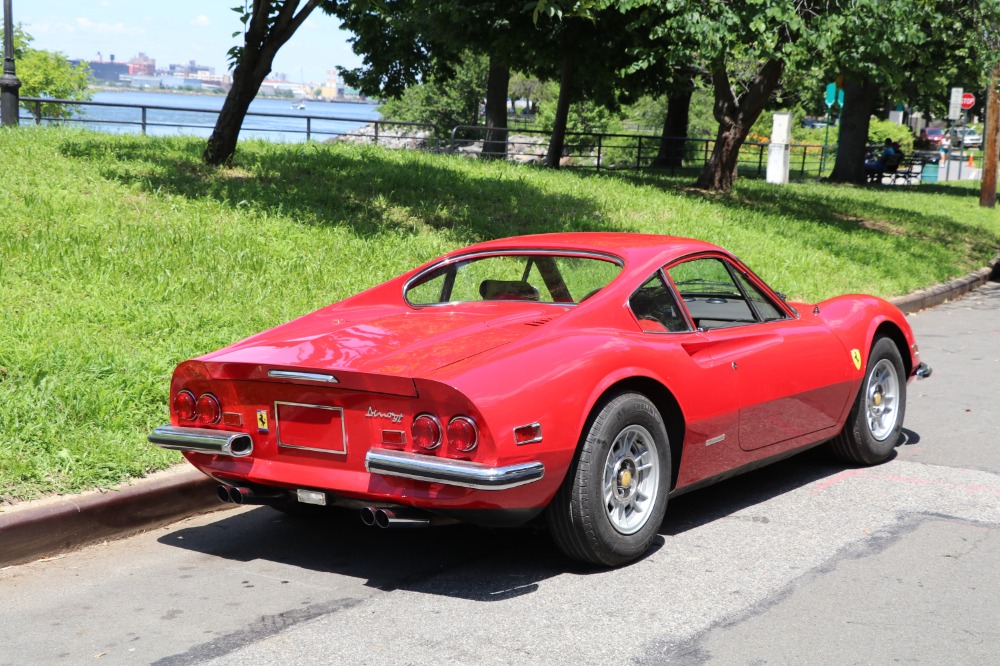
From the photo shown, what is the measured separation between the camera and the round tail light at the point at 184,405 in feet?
16.1

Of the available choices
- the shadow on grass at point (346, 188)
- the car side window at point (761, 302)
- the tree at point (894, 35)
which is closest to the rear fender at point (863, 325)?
the car side window at point (761, 302)

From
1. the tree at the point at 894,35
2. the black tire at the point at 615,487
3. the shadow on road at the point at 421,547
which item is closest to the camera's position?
the black tire at the point at 615,487

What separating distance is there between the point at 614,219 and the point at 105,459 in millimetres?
10521

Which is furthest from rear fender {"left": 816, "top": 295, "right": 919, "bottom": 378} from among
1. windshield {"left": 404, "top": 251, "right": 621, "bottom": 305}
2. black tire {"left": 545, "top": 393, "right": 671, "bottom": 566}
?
black tire {"left": 545, "top": 393, "right": 671, "bottom": 566}

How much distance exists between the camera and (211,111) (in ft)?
76.1

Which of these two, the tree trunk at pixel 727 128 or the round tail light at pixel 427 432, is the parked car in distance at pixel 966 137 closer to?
the tree trunk at pixel 727 128

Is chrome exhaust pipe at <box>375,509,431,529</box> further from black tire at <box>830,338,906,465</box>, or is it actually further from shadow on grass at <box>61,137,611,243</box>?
shadow on grass at <box>61,137,611,243</box>

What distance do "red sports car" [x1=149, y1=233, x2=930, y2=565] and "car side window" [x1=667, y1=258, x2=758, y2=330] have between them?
0.5 inches

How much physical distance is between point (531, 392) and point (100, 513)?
224 cm

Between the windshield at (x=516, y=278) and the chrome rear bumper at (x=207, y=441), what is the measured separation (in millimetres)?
1415

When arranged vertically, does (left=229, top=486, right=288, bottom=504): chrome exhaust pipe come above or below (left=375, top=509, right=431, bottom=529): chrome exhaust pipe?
below

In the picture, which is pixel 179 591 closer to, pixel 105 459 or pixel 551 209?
pixel 105 459

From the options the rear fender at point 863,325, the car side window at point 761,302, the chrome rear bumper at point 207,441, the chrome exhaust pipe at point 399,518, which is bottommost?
the chrome exhaust pipe at point 399,518

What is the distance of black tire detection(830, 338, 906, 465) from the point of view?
6.41 meters
